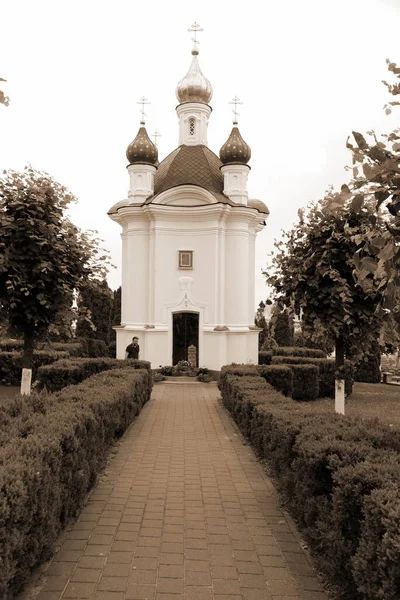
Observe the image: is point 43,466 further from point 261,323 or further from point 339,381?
point 261,323

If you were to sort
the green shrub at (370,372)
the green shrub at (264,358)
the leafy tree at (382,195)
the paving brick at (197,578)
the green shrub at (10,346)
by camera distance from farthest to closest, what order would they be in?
the green shrub at (370,372), the green shrub at (264,358), the green shrub at (10,346), the paving brick at (197,578), the leafy tree at (382,195)

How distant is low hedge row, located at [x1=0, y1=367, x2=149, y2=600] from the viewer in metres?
3.37

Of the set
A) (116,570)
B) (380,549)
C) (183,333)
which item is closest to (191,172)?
(183,333)

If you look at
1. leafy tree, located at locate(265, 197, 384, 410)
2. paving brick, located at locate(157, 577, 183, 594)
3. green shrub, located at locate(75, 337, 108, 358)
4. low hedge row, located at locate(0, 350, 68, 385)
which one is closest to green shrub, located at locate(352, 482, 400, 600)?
paving brick, located at locate(157, 577, 183, 594)

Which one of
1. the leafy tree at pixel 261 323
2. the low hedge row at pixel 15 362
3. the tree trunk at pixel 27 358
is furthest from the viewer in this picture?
the leafy tree at pixel 261 323

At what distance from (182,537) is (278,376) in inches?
398

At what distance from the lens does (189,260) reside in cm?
2141

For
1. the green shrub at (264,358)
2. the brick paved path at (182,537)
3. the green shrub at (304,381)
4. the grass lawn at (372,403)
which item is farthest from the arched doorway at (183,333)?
the brick paved path at (182,537)

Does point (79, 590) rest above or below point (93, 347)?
below

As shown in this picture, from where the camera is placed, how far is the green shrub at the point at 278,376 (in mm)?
14518

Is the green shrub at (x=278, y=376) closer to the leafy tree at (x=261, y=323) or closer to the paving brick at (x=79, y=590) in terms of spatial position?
the paving brick at (x=79, y=590)

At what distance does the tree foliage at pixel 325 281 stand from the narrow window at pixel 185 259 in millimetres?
11778

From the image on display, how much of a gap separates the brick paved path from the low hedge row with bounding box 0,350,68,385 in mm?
10379

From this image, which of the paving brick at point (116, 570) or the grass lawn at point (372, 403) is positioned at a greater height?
the grass lawn at point (372, 403)
